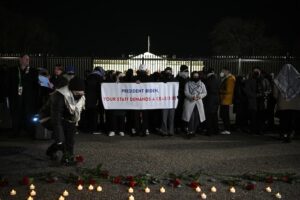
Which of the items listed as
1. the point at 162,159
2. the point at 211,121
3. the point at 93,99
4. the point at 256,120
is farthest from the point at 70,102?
the point at 256,120

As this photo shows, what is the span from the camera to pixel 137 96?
568 inches

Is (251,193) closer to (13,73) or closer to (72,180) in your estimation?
(72,180)

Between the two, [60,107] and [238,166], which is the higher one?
[60,107]

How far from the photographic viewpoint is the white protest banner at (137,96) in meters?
14.4

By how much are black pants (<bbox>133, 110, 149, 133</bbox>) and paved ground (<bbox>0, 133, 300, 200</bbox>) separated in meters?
0.38

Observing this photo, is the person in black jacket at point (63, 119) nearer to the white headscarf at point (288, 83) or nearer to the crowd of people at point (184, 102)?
the crowd of people at point (184, 102)

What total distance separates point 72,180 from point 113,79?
6.49m

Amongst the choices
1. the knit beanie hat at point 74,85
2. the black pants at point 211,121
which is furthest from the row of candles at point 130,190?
the black pants at point 211,121

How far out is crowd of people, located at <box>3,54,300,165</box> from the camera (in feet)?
43.2

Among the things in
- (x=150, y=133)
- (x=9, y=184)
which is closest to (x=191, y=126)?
(x=150, y=133)

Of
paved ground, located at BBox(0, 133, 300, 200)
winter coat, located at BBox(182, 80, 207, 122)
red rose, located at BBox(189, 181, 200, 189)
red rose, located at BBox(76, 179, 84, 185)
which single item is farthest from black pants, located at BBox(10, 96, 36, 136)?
red rose, located at BBox(189, 181, 200, 189)

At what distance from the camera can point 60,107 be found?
32.4ft

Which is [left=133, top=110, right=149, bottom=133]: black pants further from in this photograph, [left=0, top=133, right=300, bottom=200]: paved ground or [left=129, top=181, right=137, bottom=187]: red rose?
[left=129, top=181, right=137, bottom=187]: red rose

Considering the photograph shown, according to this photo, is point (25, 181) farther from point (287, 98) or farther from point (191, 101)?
point (287, 98)
